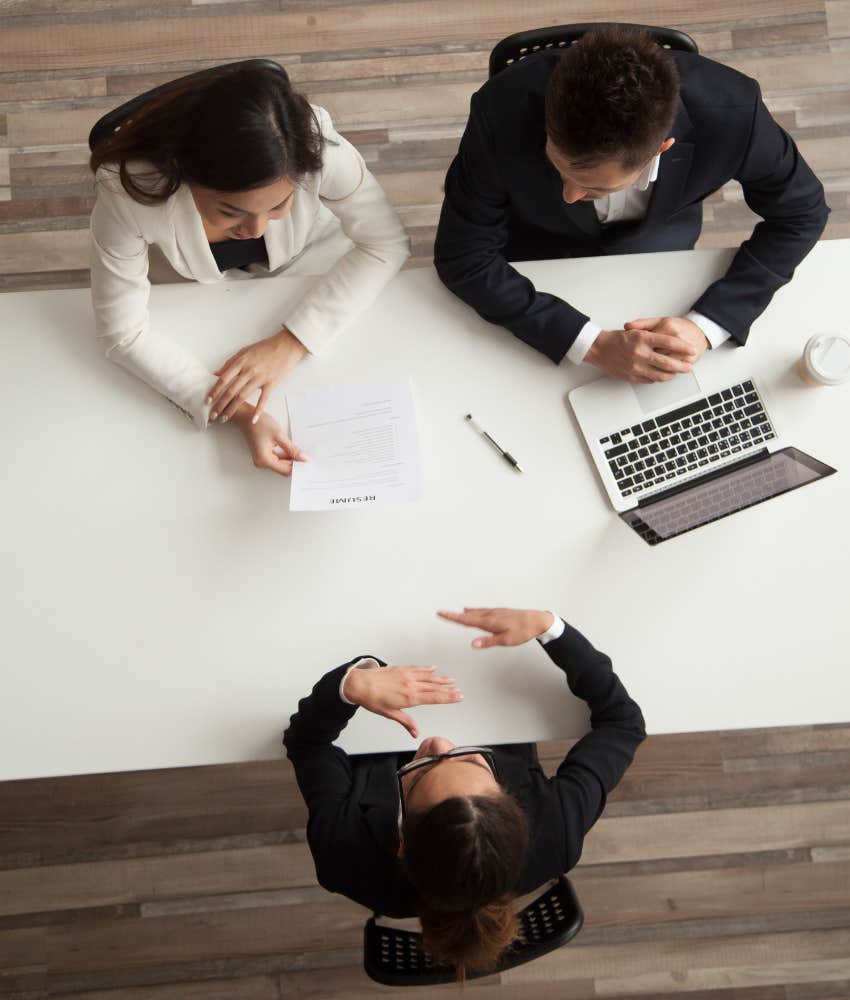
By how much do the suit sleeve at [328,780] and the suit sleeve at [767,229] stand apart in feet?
2.59

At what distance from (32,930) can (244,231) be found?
5.67 feet

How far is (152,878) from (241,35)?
2.11 metres

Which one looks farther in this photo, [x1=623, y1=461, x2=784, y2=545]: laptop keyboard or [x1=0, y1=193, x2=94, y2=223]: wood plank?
[x1=0, y1=193, x2=94, y2=223]: wood plank

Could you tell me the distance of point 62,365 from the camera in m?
1.48

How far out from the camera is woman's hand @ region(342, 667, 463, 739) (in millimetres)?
1312

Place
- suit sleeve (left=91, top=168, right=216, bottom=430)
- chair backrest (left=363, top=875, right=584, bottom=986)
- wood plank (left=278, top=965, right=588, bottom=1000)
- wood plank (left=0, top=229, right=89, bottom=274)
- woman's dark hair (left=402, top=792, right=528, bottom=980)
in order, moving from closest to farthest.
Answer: woman's dark hair (left=402, top=792, right=528, bottom=980), chair backrest (left=363, top=875, right=584, bottom=986), suit sleeve (left=91, top=168, right=216, bottom=430), wood plank (left=278, top=965, right=588, bottom=1000), wood plank (left=0, top=229, right=89, bottom=274)

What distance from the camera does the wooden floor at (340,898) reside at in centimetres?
212

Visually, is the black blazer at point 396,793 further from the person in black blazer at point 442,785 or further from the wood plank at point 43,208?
the wood plank at point 43,208

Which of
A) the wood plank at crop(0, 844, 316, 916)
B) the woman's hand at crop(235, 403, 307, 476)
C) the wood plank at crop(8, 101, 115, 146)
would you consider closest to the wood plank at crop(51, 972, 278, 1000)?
the wood plank at crop(0, 844, 316, 916)

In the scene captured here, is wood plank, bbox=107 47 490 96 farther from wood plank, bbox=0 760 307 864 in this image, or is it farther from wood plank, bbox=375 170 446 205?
wood plank, bbox=0 760 307 864

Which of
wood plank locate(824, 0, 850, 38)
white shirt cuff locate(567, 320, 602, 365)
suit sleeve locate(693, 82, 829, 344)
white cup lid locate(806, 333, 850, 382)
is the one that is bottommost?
white shirt cuff locate(567, 320, 602, 365)

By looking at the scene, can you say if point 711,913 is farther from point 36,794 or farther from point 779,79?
point 779,79

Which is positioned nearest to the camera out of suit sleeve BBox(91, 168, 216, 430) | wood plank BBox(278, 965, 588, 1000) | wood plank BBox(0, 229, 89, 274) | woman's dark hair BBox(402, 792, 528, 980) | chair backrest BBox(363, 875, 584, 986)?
woman's dark hair BBox(402, 792, 528, 980)

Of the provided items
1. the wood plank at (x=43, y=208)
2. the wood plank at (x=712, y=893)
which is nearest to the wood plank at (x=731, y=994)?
the wood plank at (x=712, y=893)
